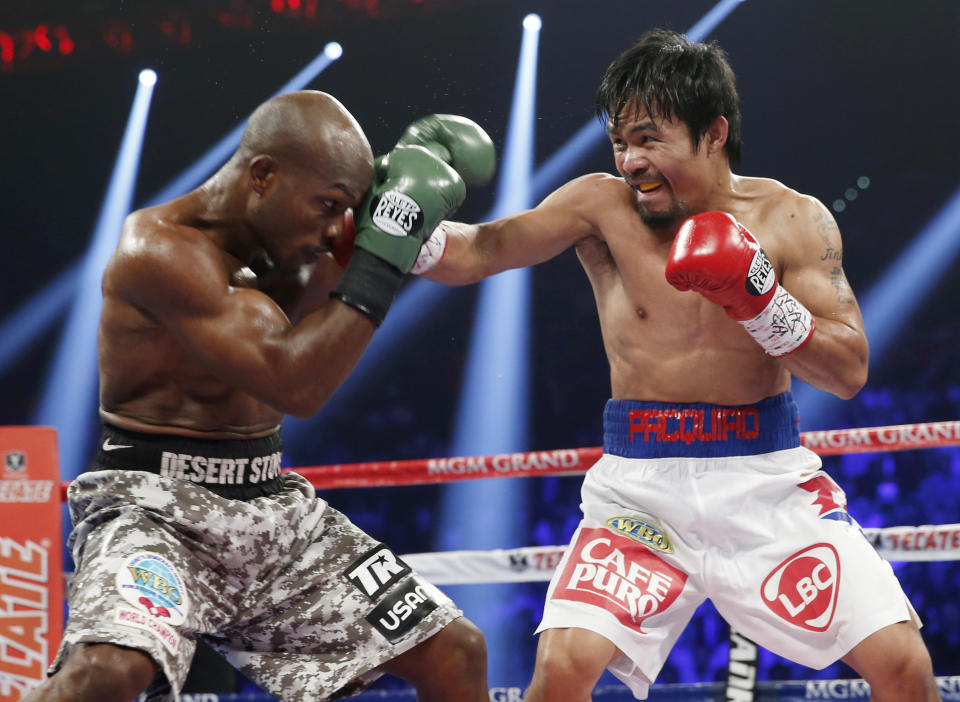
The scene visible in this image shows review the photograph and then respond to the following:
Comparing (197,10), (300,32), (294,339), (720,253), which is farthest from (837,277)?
(197,10)

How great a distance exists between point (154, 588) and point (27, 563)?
136cm

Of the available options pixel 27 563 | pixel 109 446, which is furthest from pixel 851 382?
pixel 27 563

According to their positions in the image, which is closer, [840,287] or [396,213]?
[396,213]

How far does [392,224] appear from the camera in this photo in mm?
1602

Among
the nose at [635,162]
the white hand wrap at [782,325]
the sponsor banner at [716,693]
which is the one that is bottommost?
the sponsor banner at [716,693]

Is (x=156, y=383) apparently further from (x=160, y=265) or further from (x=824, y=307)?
(x=824, y=307)

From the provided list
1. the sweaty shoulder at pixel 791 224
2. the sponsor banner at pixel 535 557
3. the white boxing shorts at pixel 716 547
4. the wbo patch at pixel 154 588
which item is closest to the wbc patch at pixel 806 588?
the white boxing shorts at pixel 716 547

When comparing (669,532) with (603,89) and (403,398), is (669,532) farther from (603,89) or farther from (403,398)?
(403,398)

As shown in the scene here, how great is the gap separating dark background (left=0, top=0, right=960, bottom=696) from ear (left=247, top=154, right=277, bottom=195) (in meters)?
2.15

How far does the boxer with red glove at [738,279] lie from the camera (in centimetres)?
166

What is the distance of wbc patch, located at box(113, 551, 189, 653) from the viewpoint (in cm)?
143

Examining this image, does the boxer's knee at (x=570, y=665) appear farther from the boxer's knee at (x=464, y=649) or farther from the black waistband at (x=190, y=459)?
the black waistband at (x=190, y=459)

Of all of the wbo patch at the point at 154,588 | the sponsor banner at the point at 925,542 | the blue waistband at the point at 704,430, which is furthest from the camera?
the sponsor banner at the point at 925,542

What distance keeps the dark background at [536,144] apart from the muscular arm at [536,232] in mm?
1610
